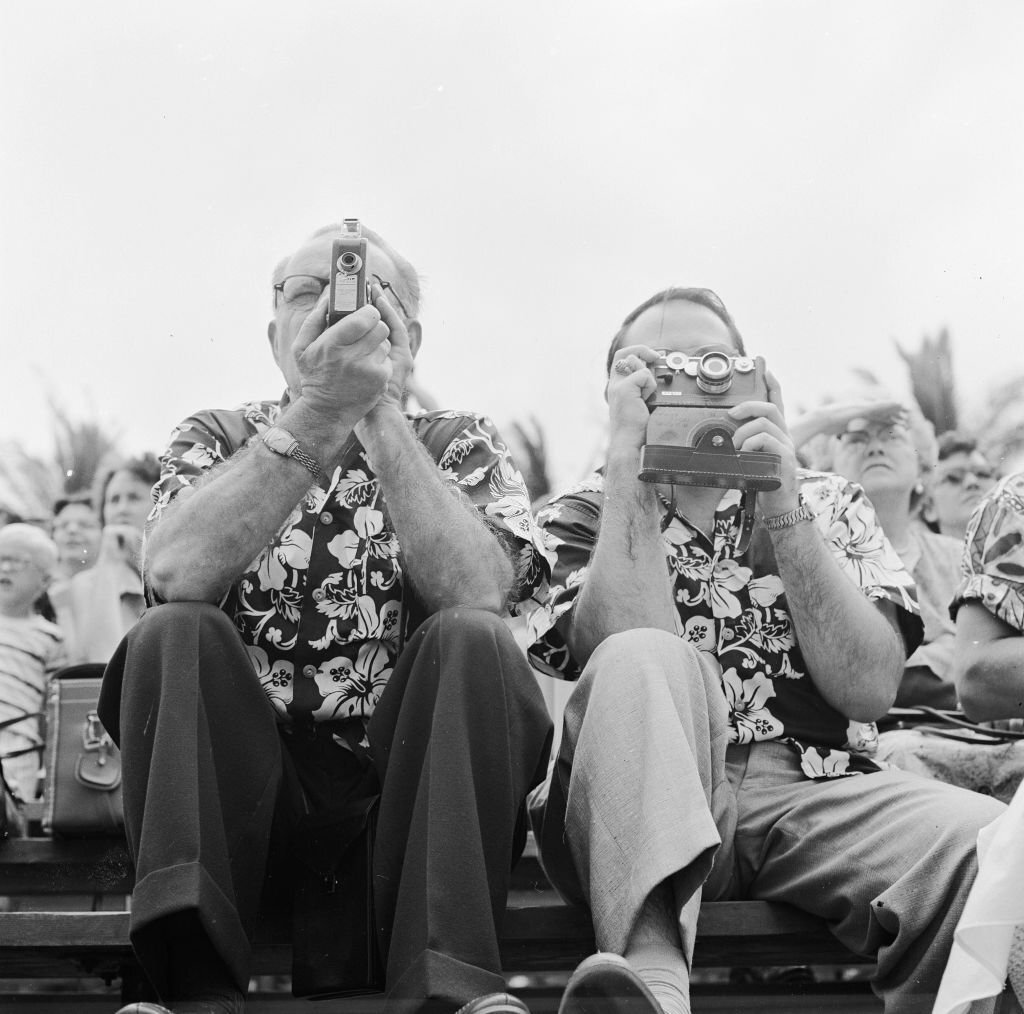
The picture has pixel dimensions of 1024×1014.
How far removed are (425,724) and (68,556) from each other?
6.10 feet

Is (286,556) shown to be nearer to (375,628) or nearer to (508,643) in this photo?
(375,628)

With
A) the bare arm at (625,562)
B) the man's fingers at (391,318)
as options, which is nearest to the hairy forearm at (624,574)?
the bare arm at (625,562)

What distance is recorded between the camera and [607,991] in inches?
60.2

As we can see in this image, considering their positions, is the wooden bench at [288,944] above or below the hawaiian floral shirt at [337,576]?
below

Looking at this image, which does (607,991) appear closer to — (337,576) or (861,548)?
(337,576)

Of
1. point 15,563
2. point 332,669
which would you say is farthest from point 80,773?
point 15,563

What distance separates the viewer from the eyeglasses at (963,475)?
3.62 metres

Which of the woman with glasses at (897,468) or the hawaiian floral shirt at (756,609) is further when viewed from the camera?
the woman with glasses at (897,468)

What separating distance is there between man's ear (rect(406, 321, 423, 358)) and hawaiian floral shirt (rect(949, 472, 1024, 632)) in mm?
955

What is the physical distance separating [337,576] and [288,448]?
8.0 inches

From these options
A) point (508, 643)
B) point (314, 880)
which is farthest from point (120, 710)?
point (508, 643)

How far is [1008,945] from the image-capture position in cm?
162

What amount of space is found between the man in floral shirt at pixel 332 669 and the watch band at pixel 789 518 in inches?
13.0

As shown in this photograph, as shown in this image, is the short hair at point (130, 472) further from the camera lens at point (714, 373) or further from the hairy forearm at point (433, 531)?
the camera lens at point (714, 373)
